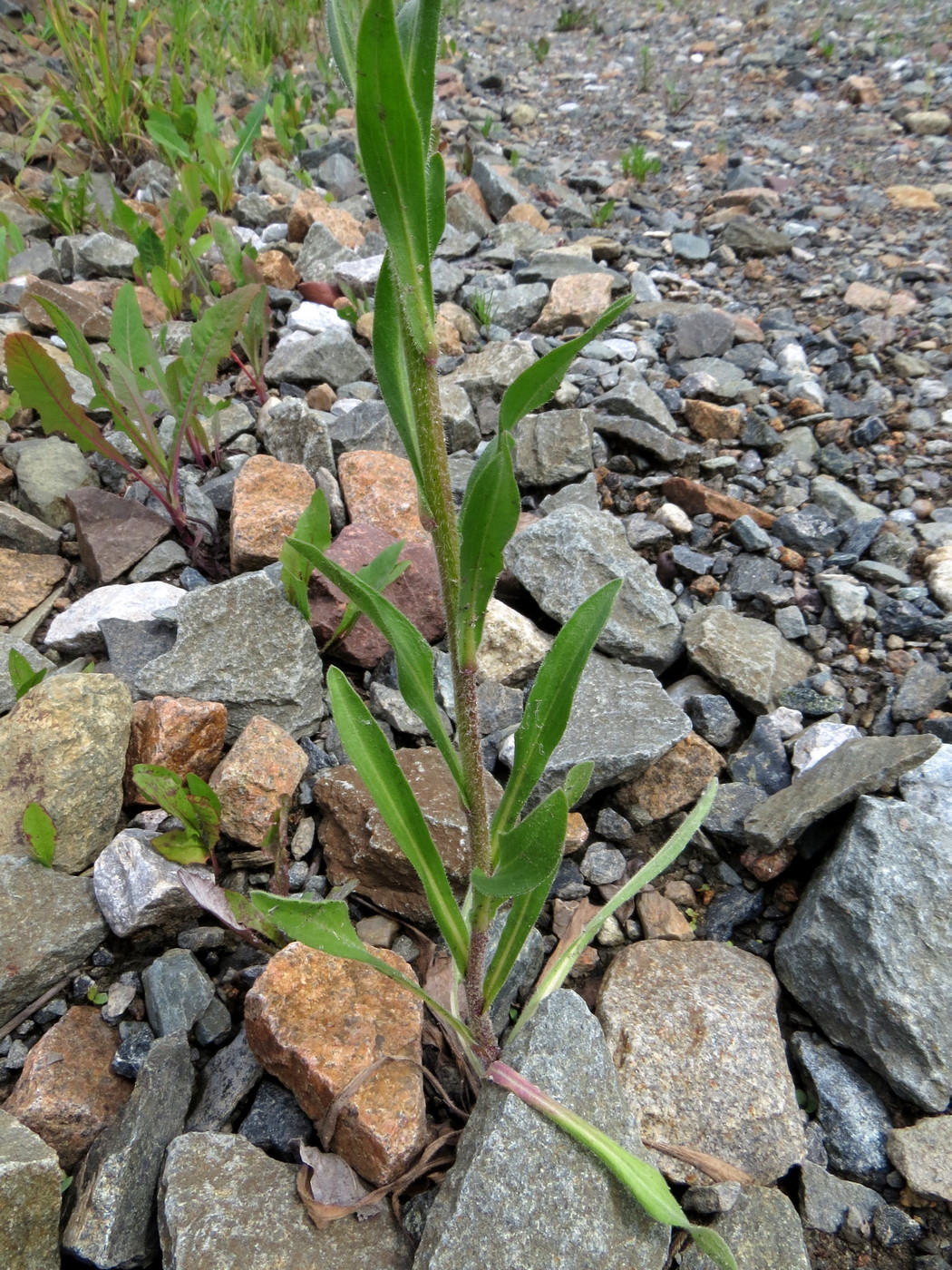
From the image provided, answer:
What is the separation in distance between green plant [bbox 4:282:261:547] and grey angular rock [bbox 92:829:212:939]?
1.07 m

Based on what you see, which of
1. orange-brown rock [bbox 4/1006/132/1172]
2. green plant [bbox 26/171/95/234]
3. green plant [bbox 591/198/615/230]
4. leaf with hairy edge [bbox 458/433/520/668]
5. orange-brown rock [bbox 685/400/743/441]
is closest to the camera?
leaf with hairy edge [bbox 458/433/520/668]

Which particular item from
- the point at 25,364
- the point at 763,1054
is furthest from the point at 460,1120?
the point at 25,364

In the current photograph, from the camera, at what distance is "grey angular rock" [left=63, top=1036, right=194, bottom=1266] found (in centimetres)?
126

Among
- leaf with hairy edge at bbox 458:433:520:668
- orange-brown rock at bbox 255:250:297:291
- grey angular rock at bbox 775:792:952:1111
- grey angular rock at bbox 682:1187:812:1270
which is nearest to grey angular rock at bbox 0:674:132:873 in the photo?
leaf with hairy edge at bbox 458:433:520:668

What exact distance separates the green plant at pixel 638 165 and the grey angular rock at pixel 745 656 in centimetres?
398

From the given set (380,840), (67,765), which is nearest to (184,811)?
(67,765)

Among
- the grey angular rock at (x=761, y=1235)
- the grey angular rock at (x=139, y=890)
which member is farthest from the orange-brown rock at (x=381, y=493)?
the grey angular rock at (x=761, y=1235)

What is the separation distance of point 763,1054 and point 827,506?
1.81m

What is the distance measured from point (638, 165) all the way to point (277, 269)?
2.80 meters

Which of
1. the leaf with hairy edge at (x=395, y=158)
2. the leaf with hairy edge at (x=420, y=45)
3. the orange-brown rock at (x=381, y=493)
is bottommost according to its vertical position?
the orange-brown rock at (x=381, y=493)

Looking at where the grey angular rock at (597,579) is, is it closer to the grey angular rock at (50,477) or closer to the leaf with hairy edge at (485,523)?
the leaf with hairy edge at (485,523)

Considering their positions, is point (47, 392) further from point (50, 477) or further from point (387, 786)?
point (387, 786)

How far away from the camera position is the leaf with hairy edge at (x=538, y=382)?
1.03m

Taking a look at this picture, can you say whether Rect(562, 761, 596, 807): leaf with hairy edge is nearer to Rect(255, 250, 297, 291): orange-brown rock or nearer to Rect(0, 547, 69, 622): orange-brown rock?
Rect(0, 547, 69, 622): orange-brown rock
